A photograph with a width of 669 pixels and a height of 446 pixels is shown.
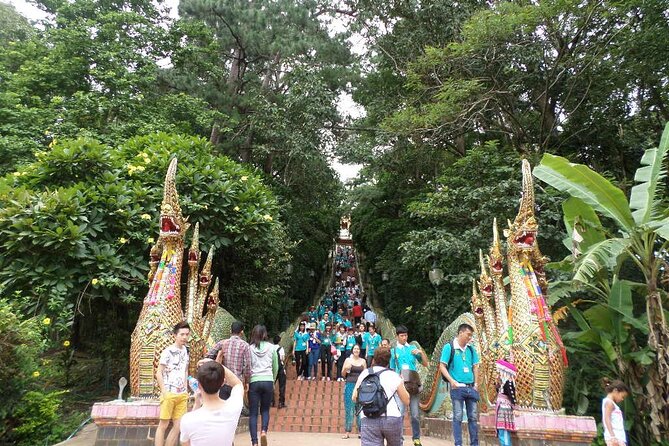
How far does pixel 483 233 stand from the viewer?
11.1 metres

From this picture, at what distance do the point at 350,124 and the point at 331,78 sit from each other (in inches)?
66.4

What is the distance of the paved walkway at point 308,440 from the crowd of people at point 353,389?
1.16ft

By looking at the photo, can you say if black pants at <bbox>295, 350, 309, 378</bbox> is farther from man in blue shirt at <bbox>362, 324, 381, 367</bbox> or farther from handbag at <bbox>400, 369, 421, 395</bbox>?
handbag at <bbox>400, 369, 421, 395</bbox>

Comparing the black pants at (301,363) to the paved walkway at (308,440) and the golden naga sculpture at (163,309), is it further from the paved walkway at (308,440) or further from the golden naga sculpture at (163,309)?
the golden naga sculpture at (163,309)

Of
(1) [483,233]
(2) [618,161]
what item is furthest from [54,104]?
(2) [618,161]

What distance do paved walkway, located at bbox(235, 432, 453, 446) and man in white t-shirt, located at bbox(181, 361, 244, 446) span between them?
15.3 ft

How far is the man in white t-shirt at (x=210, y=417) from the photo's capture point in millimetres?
2637

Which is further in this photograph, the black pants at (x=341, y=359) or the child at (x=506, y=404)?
the black pants at (x=341, y=359)

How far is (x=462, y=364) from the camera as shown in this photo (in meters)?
5.67

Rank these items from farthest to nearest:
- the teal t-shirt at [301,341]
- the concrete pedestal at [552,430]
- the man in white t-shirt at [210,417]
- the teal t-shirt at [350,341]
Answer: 1. the teal t-shirt at [301,341]
2. the teal t-shirt at [350,341]
3. the concrete pedestal at [552,430]
4. the man in white t-shirt at [210,417]

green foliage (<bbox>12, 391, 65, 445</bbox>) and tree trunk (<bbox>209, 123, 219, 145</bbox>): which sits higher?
tree trunk (<bbox>209, 123, 219, 145</bbox>)

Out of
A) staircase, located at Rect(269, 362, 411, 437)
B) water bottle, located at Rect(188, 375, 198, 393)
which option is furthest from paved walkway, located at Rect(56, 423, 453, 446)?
water bottle, located at Rect(188, 375, 198, 393)

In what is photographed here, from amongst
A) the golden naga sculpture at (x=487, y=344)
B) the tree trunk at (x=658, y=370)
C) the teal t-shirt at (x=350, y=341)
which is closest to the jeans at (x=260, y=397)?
the golden naga sculpture at (x=487, y=344)

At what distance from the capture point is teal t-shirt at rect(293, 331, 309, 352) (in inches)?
460
